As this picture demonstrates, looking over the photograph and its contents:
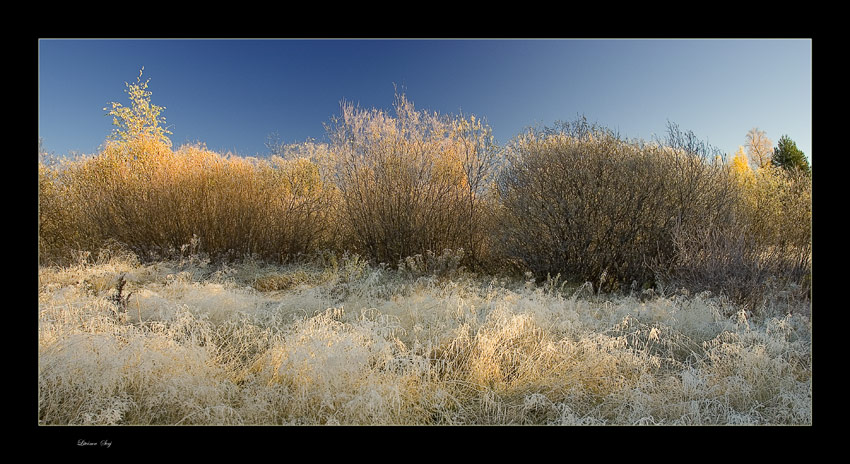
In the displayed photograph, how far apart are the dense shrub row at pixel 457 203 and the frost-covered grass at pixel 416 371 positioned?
197 cm

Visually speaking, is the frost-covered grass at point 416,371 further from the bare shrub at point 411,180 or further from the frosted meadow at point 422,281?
the bare shrub at point 411,180

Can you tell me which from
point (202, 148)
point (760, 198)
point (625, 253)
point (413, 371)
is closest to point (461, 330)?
point (413, 371)

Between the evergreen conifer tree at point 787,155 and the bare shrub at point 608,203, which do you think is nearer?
the evergreen conifer tree at point 787,155

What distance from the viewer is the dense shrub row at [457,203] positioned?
533cm

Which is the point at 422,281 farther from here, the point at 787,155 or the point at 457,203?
the point at 787,155

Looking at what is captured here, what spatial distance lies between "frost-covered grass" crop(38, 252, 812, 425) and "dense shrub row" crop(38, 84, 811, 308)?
197 centimetres

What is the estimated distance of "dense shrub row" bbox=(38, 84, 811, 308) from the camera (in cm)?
533

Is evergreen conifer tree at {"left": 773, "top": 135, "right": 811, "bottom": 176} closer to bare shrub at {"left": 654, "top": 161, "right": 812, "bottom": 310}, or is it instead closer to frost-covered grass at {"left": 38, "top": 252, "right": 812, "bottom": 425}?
bare shrub at {"left": 654, "top": 161, "right": 812, "bottom": 310}

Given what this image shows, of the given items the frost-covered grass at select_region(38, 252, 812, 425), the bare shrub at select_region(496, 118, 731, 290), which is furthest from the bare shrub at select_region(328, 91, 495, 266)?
the frost-covered grass at select_region(38, 252, 812, 425)

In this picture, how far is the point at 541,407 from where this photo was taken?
2271mm

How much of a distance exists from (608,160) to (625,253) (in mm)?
1248

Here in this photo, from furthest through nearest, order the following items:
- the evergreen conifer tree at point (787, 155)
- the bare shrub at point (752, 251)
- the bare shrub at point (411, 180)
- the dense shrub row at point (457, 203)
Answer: the bare shrub at point (411, 180) → the dense shrub row at point (457, 203) → the bare shrub at point (752, 251) → the evergreen conifer tree at point (787, 155)

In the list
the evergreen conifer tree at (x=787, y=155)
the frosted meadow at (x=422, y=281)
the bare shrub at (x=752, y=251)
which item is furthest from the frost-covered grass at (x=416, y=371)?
the evergreen conifer tree at (x=787, y=155)
